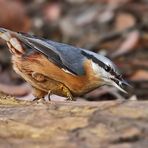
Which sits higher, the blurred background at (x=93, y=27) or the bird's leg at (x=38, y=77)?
the blurred background at (x=93, y=27)

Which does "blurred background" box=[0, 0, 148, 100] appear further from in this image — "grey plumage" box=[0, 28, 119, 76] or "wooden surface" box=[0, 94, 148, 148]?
"wooden surface" box=[0, 94, 148, 148]

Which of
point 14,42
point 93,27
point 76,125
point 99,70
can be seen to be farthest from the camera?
point 93,27

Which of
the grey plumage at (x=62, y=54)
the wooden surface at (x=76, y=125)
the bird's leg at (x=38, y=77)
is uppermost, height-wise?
the grey plumage at (x=62, y=54)

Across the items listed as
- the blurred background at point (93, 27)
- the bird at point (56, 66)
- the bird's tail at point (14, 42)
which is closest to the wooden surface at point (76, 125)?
the bird at point (56, 66)

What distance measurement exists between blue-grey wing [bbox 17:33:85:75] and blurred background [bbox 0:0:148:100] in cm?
→ 145

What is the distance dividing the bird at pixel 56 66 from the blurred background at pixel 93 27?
1.43 metres

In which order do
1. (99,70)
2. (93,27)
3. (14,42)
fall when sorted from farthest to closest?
(93,27) → (14,42) → (99,70)

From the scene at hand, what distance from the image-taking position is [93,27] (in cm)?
929

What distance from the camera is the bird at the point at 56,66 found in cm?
493

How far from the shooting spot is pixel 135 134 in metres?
3.62

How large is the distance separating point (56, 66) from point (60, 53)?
0.12 meters

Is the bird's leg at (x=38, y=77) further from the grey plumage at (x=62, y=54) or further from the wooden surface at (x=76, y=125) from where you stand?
the wooden surface at (x=76, y=125)

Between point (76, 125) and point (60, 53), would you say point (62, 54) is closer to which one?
point (60, 53)

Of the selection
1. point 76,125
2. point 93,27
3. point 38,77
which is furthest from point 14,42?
point 93,27
